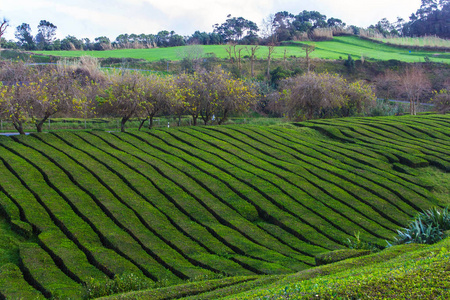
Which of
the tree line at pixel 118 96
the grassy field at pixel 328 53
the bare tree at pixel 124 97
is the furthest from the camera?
the grassy field at pixel 328 53

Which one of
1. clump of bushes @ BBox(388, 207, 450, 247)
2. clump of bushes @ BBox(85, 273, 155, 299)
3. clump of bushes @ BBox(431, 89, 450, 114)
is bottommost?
clump of bushes @ BBox(85, 273, 155, 299)

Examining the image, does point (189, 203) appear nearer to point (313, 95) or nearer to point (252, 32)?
point (313, 95)

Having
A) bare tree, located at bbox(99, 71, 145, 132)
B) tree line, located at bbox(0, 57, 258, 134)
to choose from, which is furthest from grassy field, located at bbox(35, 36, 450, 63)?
bare tree, located at bbox(99, 71, 145, 132)

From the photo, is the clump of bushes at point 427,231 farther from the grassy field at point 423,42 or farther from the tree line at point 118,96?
the grassy field at point 423,42

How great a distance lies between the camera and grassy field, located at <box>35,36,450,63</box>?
9362 centimetres

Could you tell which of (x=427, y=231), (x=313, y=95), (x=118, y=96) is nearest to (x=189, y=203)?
(x=427, y=231)

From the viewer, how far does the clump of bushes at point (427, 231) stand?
1527 centimetres

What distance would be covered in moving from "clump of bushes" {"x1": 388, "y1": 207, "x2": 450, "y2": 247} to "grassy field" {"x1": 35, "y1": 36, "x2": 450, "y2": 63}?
79623 mm

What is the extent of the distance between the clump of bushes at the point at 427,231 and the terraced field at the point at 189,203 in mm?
1970

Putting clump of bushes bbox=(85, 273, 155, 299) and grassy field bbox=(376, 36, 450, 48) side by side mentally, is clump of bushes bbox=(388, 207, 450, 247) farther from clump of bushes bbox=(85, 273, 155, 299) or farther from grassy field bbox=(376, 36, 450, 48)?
grassy field bbox=(376, 36, 450, 48)

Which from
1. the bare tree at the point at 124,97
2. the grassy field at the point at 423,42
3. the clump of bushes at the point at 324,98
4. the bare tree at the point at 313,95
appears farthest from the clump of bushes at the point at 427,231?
the grassy field at the point at 423,42

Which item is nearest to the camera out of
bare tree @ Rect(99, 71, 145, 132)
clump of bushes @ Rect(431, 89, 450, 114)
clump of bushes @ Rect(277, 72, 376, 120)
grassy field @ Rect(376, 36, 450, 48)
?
bare tree @ Rect(99, 71, 145, 132)

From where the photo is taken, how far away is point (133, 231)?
1728 centimetres

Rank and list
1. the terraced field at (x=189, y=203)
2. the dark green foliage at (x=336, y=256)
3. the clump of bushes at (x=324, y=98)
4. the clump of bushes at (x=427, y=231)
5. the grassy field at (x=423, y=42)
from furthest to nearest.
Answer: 1. the grassy field at (x=423, y=42)
2. the clump of bushes at (x=324, y=98)
3. the clump of bushes at (x=427, y=231)
4. the terraced field at (x=189, y=203)
5. the dark green foliage at (x=336, y=256)
